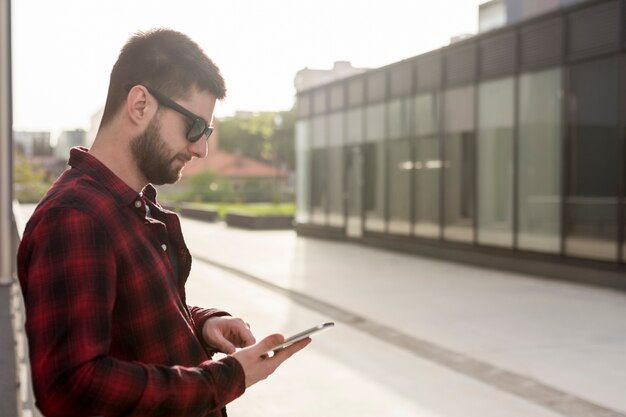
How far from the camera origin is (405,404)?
6.46 meters

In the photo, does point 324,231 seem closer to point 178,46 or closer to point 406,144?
point 406,144

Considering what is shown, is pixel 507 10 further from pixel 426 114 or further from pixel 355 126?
pixel 355 126

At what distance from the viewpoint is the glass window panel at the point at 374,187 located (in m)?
23.7

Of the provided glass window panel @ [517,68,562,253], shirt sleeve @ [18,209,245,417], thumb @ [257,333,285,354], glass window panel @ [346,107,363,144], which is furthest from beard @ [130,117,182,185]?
glass window panel @ [346,107,363,144]

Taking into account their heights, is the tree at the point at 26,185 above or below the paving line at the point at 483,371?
above

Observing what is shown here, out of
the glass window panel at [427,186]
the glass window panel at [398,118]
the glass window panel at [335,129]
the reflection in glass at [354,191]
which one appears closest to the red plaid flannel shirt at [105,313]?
the glass window panel at [427,186]

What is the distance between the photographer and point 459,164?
19.5m

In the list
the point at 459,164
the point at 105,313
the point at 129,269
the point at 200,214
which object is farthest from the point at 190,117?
the point at 200,214

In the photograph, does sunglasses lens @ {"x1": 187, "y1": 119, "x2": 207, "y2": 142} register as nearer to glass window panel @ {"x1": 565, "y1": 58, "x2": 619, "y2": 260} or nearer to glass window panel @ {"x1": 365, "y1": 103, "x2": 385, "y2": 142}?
glass window panel @ {"x1": 565, "y1": 58, "x2": 619, "y2": 260}

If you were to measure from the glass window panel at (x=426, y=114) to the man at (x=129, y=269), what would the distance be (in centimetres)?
1884

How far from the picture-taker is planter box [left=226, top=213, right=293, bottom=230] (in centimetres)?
3097

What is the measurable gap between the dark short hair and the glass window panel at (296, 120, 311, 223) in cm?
2691

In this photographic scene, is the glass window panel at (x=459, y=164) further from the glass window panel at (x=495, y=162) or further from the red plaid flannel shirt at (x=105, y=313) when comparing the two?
the red plaid flannel shirt at (x=105, y=313)

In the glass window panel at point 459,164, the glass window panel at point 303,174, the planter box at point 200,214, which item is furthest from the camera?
the planter box at point 200,214
